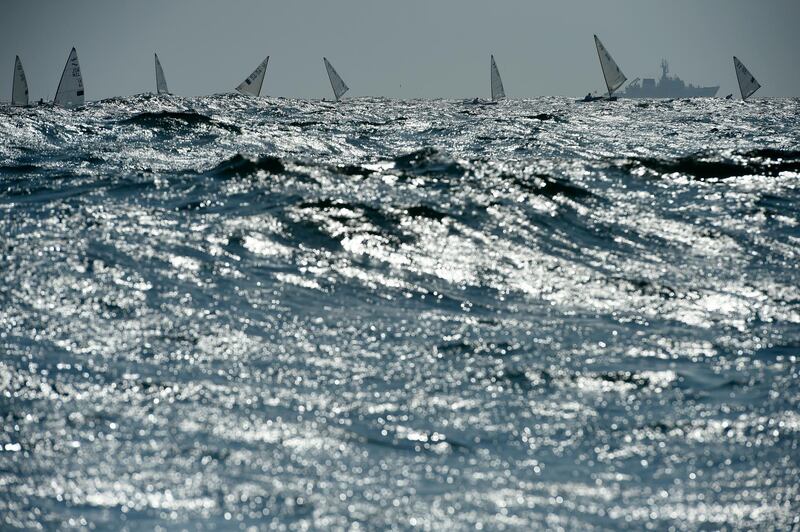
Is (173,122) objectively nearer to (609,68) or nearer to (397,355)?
(397,355)

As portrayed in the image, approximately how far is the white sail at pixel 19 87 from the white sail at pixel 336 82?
126 ft

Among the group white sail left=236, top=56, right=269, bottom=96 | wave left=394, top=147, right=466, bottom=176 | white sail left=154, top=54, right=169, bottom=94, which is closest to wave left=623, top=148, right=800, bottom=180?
wave left=394, top=147, right=466, bottom=176

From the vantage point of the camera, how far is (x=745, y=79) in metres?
97.3

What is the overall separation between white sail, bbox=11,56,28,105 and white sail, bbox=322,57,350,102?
1510 inches

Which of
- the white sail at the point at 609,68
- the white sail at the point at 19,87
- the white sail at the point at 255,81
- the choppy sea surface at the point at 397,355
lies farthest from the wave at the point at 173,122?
the white sail at the point at 609,68

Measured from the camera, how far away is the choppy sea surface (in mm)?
5395

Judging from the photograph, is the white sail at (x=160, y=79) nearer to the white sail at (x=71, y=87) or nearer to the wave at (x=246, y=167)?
the white sail at (x=71, y=87)

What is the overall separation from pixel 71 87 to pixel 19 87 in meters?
20.5

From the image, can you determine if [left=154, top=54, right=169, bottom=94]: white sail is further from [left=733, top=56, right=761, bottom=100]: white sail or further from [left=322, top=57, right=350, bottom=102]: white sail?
[left=733, top=56, right=761, bottom=100]: white sail

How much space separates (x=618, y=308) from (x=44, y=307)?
6342 millimetres

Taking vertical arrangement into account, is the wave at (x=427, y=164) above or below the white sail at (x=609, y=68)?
below

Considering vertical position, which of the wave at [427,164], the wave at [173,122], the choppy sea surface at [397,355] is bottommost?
the choppy sea surface at [397,355]

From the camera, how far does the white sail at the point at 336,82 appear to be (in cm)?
10975

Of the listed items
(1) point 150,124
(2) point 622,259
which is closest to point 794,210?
(2) point 622,259
